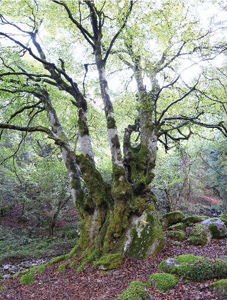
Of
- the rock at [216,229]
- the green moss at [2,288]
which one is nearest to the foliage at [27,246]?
the green moss at [2,288]

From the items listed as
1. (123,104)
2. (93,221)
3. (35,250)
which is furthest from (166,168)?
(35,250)

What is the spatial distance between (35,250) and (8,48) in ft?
30.3

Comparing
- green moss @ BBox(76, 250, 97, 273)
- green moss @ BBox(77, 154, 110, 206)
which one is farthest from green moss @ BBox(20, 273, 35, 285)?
green moss @ BBox(77, 154, 110, 206)

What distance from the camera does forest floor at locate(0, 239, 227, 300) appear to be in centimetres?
373

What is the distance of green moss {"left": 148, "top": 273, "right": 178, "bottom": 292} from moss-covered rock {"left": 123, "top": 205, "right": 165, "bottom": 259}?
4.89ft

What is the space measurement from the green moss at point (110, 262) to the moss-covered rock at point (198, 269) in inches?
54.9

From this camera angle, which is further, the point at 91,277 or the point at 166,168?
the point at 166,168

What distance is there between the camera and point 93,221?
6.94 meters

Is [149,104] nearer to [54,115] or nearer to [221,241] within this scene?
[54,115]

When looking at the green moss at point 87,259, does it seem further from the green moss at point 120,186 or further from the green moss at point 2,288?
the green moss at point 2,288

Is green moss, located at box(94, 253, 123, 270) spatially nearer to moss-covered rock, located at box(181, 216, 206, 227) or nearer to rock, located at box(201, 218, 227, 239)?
rock, located at box(201, 218, 227, 239)

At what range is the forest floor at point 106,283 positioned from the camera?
12.2 feet

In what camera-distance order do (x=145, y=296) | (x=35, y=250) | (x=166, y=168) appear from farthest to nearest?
(x=166, y=168), (x=35, y=250), (x=145, y=296)

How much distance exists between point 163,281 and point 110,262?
1866mm
